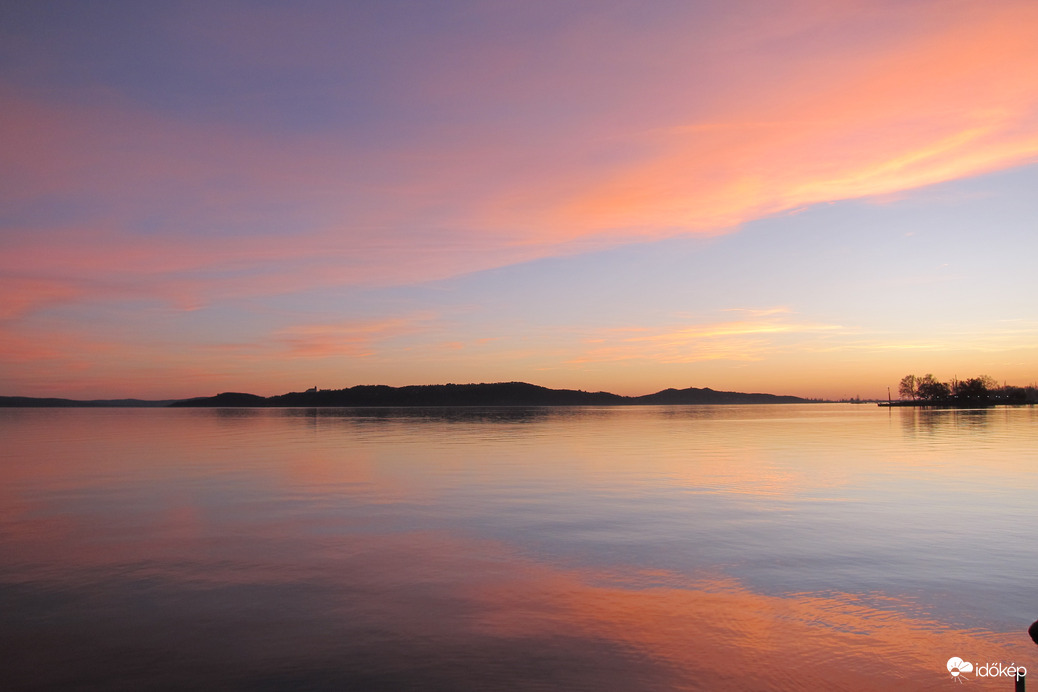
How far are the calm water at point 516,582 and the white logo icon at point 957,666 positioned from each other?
0.17 m

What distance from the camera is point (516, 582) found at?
1412cm

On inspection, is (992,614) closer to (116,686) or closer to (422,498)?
(116,686)

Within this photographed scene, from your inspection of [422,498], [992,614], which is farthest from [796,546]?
[422,498]

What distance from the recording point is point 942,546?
1739cm

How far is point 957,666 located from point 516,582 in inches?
313

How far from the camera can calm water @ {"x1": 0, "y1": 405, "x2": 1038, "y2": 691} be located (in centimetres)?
962

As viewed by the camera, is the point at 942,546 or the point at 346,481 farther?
the point at 346,481

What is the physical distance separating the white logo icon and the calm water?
0.57 ft

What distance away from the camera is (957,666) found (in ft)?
32.0

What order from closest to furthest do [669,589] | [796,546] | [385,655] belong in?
[385,655] → [669,589] → [796,546]

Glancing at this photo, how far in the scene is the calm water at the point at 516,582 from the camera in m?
9.62

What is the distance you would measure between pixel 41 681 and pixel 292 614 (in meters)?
3.76

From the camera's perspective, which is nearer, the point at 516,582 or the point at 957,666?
the point at 957,666

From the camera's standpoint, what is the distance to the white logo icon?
376 inches
